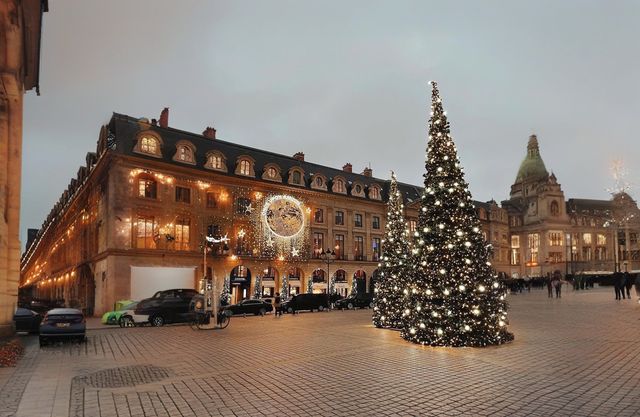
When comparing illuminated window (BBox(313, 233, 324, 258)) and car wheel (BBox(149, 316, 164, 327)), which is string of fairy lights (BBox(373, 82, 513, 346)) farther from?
illuminated window (BBox(313, 233, 324, 258))

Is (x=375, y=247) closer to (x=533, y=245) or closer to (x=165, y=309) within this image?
(x=165, y=309)

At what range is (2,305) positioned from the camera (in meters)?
18.1

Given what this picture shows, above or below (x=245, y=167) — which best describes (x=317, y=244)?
below

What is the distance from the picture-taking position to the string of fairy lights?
15062 mm

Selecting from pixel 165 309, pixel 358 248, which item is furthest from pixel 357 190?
pixel 165 309

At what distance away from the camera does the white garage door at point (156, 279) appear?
37.4 meters

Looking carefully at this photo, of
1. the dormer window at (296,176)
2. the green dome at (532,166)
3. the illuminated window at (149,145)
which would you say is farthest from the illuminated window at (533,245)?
the illuminated window at (149,145)

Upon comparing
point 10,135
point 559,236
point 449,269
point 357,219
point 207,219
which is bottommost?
point 449,269

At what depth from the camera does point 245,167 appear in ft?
151

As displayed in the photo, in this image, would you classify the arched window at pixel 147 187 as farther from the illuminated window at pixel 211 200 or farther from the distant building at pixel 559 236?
the distant building at pixel 559 236

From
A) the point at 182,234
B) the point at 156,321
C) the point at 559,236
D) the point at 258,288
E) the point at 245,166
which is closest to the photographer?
the point at 156,321

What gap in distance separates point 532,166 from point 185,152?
331 feet

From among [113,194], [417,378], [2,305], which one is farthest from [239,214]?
[417,378]

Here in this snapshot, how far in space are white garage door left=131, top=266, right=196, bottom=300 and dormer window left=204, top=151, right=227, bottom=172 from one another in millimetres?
9239
